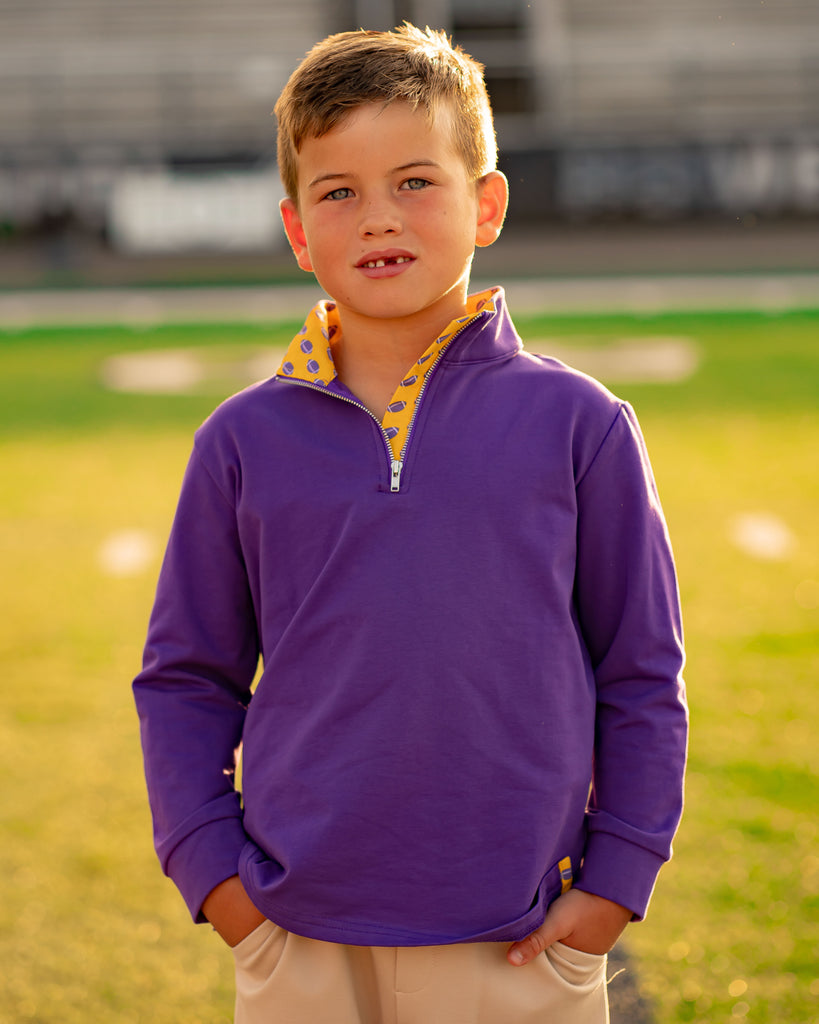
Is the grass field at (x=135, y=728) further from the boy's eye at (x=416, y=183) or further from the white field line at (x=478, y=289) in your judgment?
the white field line at (x=478, y=289)

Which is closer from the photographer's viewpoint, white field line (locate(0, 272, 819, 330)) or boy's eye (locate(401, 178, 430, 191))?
boy's eye (locate(401, 178, 430, 191))

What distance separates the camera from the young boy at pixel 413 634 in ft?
3.77

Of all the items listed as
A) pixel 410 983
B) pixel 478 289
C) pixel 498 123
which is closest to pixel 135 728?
pixel 410 983

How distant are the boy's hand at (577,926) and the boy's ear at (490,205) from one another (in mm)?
659

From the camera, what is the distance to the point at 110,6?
17.0 meters

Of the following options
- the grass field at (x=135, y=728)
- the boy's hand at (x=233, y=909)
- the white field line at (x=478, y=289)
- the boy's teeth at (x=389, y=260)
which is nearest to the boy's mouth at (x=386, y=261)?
the boy's teeth at (x=389, y=260)

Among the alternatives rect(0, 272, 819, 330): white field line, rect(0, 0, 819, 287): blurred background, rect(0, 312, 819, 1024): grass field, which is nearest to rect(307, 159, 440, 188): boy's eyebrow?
rect(0, 312, 819, 1024): grass field

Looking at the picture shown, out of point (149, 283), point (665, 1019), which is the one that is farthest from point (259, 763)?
point (149, 283)

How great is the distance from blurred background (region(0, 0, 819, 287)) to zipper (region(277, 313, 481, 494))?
11976mm

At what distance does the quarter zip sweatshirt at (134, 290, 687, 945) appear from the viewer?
1147 millimetres

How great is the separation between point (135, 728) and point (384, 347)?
184 cm

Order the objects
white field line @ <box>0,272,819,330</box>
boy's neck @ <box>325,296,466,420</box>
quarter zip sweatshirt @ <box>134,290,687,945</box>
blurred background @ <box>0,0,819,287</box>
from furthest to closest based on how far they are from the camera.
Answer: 1. blurred background @ <box>0,0,819,287</box>
2. white field line @ <box>0,272,819,330</box>
3. boy's neck @ <box>325,296,466,420</box>
4. quarter zip sweatshirt @ <box>134,290,687,945</box>

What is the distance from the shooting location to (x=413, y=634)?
45.1 inches

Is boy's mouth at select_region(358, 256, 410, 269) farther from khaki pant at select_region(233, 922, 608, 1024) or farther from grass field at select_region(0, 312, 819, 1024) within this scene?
grass field at select_region(0, 312, 819, 1024)
